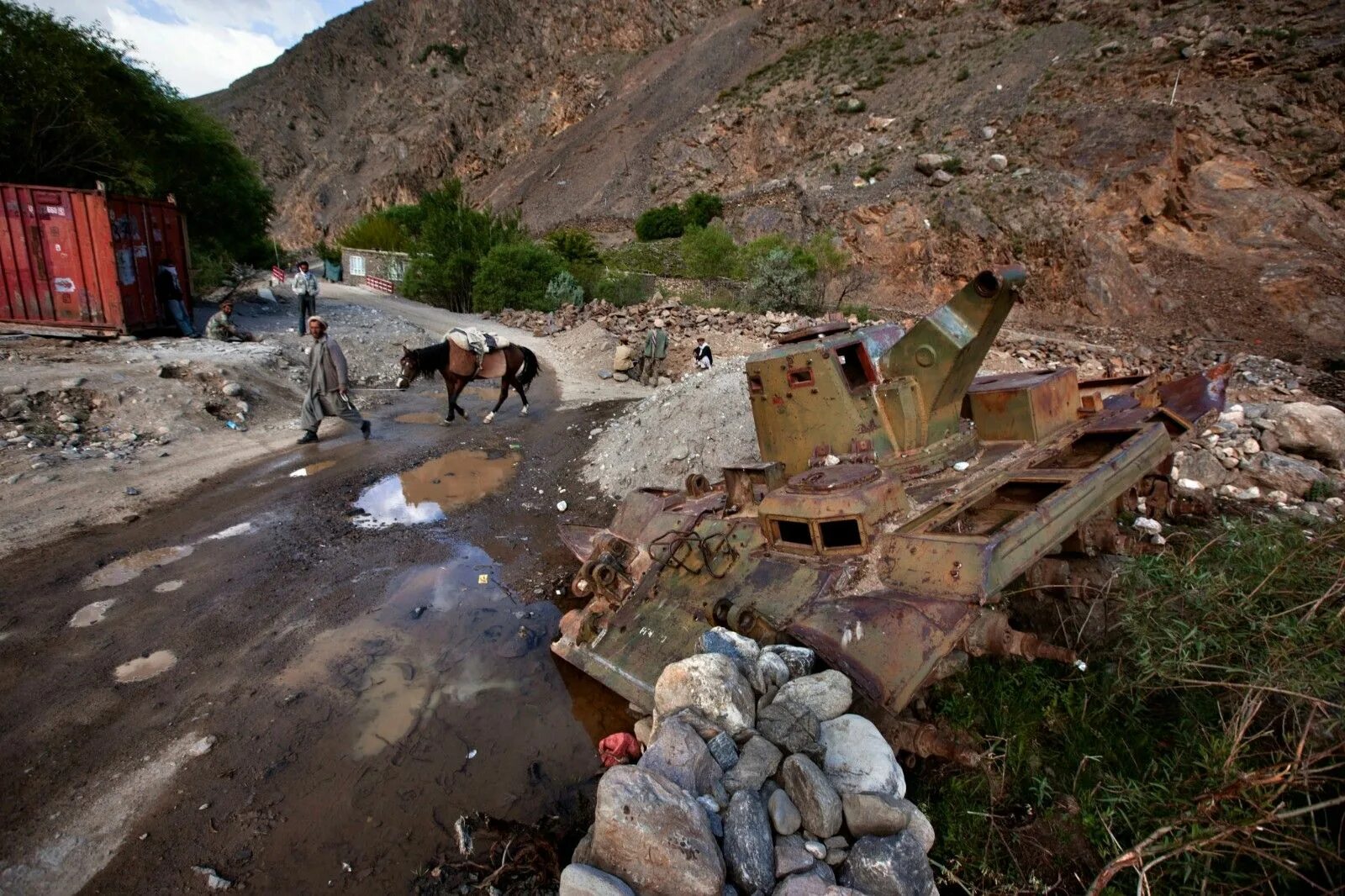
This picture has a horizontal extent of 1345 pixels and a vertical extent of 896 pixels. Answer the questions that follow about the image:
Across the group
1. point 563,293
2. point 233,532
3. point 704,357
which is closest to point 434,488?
point 233,532

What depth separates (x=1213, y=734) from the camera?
296 cm

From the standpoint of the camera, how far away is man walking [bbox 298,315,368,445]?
991 cm

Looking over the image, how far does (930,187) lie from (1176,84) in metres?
8.41

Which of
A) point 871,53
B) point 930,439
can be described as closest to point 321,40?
point 871,53

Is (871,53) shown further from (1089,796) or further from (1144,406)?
(1089,796)

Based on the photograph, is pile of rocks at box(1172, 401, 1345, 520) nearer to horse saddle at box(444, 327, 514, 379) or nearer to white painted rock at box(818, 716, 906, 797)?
white painted rock at box(818, 716, 906, 797)

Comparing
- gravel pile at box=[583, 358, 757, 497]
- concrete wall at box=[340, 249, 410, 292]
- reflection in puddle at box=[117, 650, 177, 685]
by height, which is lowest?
reflection in puddle at box=[117, 650, 177, 685]

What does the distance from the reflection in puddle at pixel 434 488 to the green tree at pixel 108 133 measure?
525 inches

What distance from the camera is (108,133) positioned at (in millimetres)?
16234

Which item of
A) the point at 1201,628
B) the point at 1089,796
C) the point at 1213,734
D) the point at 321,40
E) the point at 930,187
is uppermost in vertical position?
the point at 321,40

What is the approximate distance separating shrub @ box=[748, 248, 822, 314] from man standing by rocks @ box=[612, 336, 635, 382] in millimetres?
6270

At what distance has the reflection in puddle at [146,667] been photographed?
482 cm

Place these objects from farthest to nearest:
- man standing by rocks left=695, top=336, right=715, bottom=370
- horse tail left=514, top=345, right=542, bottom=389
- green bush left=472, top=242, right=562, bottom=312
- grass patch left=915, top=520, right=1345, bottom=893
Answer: green bush left=472, top=242, right=562, bottom=312 → man standing by rocks left=695, top=336, right=715, bottom=370 → horse tail left=514, top=345, right=542, bottom=389 → grass patch left=915, top=520, right=1345, bottom=893

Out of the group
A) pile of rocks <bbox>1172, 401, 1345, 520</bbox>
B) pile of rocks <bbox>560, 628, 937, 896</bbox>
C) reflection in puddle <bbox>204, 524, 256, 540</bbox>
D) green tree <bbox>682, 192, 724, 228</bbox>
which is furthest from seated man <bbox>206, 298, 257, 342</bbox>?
green tree <bbox>682, 192, 724, 228</bbox>
